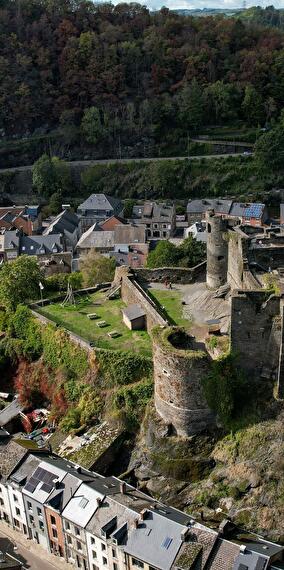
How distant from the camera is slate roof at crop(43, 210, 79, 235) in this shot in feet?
238

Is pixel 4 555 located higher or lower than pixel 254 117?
lower

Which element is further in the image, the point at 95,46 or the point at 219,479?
the point at 95,46

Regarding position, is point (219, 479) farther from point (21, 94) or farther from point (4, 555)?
point (21, 94)

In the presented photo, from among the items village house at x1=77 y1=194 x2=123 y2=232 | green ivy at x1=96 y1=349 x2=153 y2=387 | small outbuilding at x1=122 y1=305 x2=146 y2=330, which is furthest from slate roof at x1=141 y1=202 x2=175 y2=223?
green ivy at x1=96 y1=349 x2=153 y2=387

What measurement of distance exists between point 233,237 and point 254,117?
230ft

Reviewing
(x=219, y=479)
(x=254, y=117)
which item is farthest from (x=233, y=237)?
(x=254, y=117)

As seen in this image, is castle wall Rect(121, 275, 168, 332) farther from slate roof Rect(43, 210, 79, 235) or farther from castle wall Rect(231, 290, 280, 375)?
slate roof Rect(43, 210, 79, 235)

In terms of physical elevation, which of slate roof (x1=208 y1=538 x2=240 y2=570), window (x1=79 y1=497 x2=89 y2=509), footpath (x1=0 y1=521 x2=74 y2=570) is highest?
slate roof (x1=208 y1=538 x2=240 y2=570)

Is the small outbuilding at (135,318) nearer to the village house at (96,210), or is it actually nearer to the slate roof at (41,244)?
the slate roof at (41,244)

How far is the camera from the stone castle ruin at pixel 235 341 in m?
29.0

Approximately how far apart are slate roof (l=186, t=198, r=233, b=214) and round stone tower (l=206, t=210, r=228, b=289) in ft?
121

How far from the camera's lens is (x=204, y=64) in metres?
106

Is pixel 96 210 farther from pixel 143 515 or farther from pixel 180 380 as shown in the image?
pixel 143 515

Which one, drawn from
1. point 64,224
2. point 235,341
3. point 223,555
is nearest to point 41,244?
point 64,224
